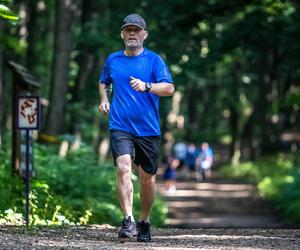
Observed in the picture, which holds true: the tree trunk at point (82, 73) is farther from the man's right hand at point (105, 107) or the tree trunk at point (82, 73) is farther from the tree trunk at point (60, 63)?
the man's right hand at point (105, 107)

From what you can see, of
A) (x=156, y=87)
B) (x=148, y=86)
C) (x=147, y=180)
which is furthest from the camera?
(x=147, y=180)

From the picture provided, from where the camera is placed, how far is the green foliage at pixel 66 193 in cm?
1255

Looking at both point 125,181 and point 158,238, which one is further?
point 158,238

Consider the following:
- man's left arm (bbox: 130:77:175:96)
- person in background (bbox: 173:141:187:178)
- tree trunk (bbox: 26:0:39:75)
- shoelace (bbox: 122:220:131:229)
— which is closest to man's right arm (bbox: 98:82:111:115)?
man's left arm (bbox: 130:77:175:96)

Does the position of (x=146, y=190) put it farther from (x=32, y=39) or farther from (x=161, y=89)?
(x=32, y=39)

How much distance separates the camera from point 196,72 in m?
24.0

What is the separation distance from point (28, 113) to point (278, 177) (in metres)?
21.9

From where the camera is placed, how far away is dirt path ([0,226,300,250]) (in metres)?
8.75

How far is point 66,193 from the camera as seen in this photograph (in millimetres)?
15602

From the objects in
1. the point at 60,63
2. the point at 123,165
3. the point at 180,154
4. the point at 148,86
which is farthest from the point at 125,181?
the point at 180,154

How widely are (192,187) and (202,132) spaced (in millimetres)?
37600

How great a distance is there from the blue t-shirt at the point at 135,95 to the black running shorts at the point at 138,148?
58 mm

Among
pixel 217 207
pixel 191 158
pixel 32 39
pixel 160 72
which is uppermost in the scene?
pixel 32 39

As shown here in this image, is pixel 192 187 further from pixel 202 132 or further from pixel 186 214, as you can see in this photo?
pixel 202 132
